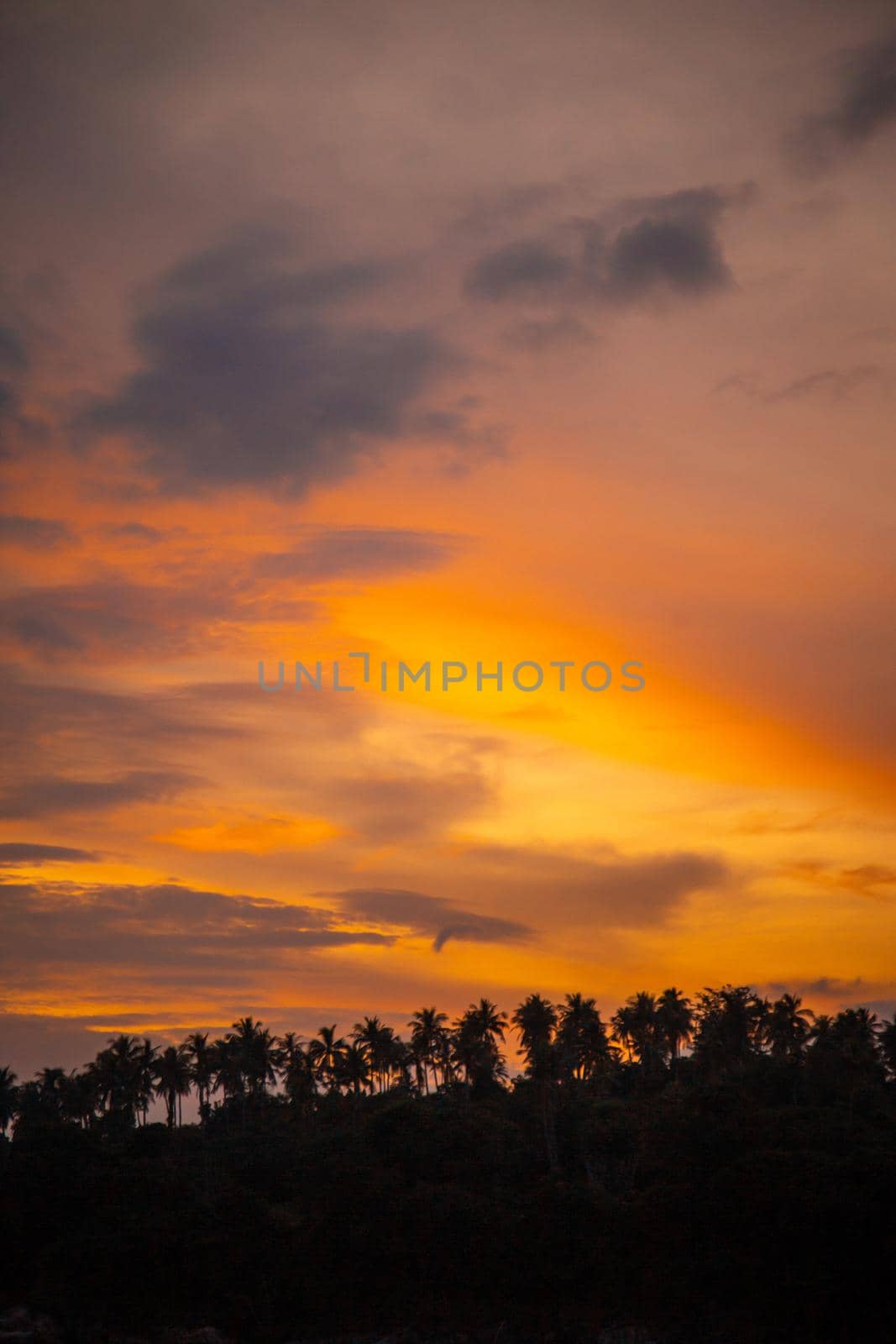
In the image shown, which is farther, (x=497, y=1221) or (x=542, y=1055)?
(x=542, y=1055)

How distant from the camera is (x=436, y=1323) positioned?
7738 centimetres

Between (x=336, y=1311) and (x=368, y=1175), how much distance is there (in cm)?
898

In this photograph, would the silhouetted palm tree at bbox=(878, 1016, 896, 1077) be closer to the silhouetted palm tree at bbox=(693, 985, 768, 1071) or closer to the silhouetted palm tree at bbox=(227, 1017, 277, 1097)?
the silhouetted palm tree at bbox=(693, 985, 768, 1071)

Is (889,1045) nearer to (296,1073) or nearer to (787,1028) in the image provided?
(787,1028)

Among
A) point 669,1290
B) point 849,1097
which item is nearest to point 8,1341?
→ point 669,1290

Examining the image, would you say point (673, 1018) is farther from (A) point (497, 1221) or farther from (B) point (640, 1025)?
(A) point (497, 1221)

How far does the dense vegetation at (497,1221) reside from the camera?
6869cm

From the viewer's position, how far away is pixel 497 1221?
79.8 metres

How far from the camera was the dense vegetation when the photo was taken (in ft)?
225

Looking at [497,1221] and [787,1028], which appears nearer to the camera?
[497,1221]

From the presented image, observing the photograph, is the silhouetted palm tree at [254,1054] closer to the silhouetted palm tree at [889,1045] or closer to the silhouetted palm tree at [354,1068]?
the silhouetted palm tree at [354,1068]

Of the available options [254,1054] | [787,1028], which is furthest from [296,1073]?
[787,1028]

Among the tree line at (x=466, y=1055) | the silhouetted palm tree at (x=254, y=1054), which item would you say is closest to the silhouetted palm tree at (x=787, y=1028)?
the tree line at (x=466, y=1055)

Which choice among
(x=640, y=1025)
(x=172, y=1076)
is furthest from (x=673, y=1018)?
(x=172, y=1076)
